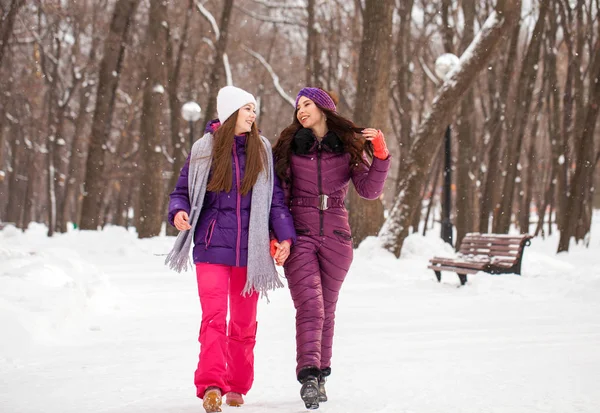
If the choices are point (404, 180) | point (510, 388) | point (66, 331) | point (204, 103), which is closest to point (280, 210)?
point (510, 388)

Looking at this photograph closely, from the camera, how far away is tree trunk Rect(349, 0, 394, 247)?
1405cm

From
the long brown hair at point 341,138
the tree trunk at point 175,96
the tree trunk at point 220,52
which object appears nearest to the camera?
the long brown hair at point 341,138

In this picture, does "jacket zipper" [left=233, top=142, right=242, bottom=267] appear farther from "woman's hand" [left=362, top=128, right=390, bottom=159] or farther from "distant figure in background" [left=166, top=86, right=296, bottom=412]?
"woman's hand" [left=362, top=128, right=390, bottom=159]

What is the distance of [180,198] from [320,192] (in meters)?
0.78

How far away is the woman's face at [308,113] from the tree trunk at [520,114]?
13.1m

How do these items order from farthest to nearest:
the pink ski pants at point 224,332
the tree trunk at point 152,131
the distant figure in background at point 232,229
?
the tree trunk at point 152,131
the distant figure in background at point 232,229
the pink ski pants at point 224,332

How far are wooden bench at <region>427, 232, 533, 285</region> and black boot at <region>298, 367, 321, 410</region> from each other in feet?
21.8

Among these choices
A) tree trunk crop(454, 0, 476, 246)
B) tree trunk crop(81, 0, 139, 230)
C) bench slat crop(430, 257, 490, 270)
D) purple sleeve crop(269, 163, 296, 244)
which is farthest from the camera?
tree trunk crop(454, 0, 476, 246)

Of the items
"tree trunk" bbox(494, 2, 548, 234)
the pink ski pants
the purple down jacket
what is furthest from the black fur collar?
"tree trunk" bbox(494, 2, 548, 234)

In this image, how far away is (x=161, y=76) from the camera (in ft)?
61.9

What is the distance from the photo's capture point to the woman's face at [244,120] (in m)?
4.34

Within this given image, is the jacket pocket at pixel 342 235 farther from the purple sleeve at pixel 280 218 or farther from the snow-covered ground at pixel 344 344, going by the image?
the snow-covered ground at pixel 344 344

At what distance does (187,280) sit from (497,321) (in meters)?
5.29

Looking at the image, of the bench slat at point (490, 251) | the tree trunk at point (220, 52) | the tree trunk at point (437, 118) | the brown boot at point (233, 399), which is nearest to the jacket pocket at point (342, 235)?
the brown boot at point (233, 399)
